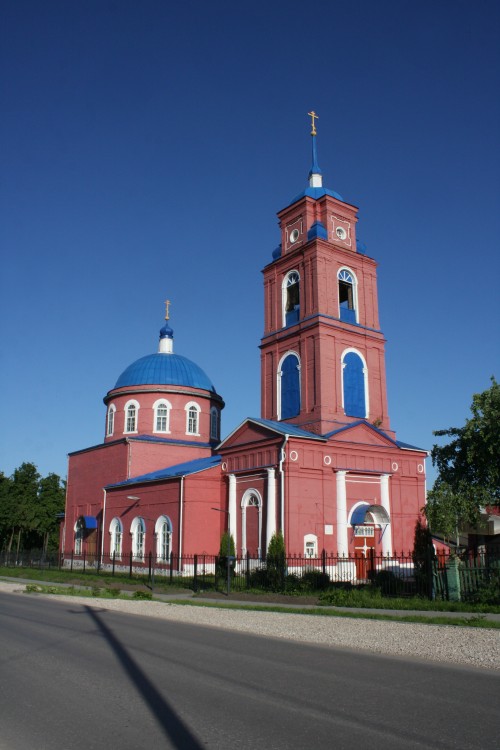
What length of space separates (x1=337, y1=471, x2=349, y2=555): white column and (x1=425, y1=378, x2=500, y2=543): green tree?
4695mm

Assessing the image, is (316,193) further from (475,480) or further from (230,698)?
(230,698)

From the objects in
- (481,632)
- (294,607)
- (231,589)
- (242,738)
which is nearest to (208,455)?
(231,589)

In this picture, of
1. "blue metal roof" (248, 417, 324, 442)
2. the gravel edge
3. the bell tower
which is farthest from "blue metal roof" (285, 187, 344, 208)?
the gravel edge

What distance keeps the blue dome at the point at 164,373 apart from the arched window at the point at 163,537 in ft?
37.7

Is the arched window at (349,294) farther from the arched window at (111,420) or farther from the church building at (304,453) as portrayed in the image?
the arched window at (111,420)

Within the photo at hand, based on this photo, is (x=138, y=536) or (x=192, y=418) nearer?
(x=138, y=536)

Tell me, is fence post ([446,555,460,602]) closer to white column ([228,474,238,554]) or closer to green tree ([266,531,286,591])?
green tree ([266,531,286,591])

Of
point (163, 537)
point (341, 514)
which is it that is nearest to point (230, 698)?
point (341, 514)

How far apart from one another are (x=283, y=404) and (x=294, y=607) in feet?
49.5

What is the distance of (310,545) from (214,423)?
18327mm

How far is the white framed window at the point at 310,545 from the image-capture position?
88.7 feet

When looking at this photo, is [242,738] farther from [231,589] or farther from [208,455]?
[208,455]

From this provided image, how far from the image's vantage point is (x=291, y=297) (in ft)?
113

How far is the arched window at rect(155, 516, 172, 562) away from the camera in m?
32.4
